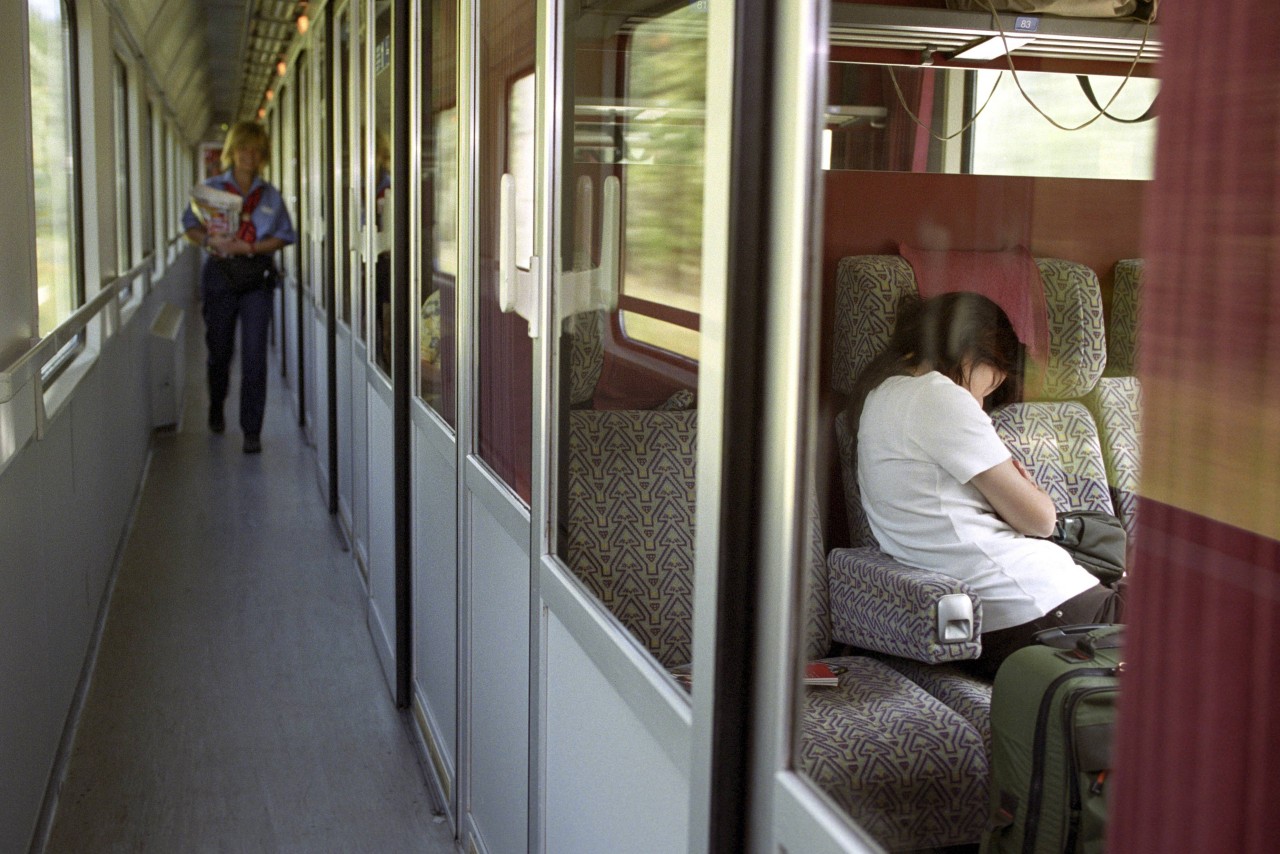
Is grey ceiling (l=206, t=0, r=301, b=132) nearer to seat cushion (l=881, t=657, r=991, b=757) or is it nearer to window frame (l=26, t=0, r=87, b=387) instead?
window frame (l=26, t=0, r=87, b=387)

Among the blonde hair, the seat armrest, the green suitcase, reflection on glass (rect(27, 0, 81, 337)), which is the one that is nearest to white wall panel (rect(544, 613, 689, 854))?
the green suitcase

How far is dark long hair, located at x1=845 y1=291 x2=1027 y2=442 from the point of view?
2.57 meters

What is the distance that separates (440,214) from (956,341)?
1.41 metres

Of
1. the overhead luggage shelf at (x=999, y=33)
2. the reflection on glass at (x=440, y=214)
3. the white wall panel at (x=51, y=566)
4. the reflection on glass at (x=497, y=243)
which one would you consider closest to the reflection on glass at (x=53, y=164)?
the white wall panel at (x=51, y=566)

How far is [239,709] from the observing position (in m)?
3.95

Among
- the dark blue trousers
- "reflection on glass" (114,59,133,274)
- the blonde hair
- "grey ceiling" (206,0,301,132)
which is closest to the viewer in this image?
"reflection on glass" (114,59,133,274)

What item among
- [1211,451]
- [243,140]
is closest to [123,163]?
[243,140]

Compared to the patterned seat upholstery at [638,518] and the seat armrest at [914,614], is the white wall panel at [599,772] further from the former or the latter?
the seat armrest at [914,614]

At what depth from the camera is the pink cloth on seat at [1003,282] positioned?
272 cm

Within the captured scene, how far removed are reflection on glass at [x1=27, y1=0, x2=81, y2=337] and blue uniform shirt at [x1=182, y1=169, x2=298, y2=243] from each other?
2.71 meters

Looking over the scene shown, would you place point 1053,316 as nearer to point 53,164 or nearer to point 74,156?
point 53,164

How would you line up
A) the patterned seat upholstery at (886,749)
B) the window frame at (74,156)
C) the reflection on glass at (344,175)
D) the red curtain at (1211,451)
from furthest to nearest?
the reflection on glass at (344,175)
the window frame at (74,156)
the patterned seat upholstery at (886,749)
the red curtain at (1211,451)

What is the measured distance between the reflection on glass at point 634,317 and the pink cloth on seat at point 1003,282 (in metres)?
0.92

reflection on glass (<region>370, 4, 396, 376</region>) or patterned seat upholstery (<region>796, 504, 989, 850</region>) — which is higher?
reflection on glass (<region>370, 4, 396, 376</region>)
